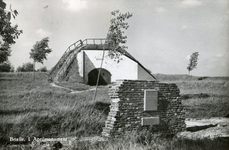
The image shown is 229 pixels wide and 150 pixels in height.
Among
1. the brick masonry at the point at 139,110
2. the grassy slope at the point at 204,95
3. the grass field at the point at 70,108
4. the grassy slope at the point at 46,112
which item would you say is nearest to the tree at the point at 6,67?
the grass field at the point at 70,108

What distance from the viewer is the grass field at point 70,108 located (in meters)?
9.37

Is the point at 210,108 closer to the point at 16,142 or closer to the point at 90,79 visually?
the point at 90,79

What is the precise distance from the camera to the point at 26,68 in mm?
32125

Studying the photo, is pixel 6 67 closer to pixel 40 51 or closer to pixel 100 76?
pixel 40 51

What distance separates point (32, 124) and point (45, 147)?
2.80 meters

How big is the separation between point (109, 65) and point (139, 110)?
1111cm

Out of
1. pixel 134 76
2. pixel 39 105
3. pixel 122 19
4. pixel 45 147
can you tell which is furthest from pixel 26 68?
pixel 45 147

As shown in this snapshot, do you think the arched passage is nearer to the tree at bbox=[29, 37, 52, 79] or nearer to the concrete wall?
the concrete wall

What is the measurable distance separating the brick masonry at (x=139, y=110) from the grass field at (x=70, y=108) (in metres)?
0.83

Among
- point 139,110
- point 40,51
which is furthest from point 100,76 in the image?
point 139,110

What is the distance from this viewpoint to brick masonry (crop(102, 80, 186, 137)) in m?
9.62

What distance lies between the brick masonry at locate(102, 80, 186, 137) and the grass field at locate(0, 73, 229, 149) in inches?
32.5

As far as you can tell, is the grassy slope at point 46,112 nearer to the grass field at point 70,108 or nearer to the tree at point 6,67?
the grass field at point 70,108

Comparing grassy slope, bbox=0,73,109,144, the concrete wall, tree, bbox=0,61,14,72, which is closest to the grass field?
grassy slope, bbox=0,73,109,144
